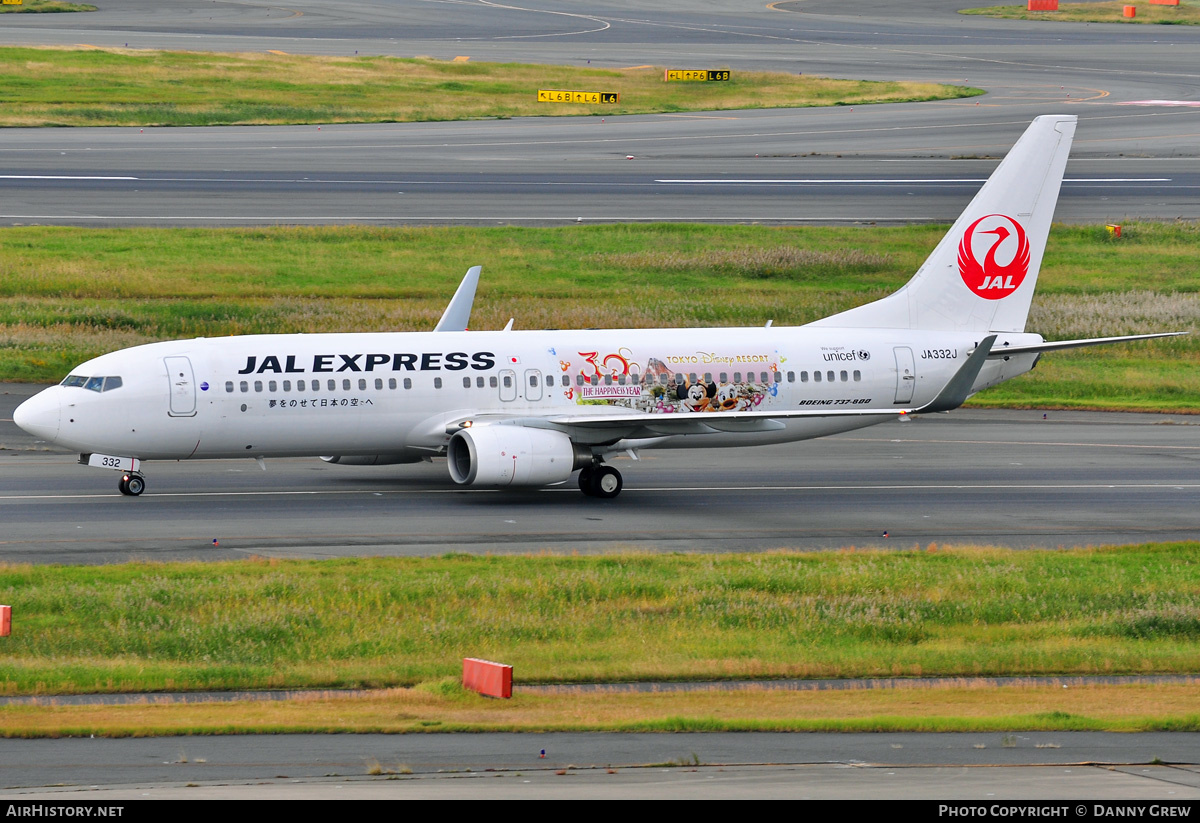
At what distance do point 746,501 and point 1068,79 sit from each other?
80.6m

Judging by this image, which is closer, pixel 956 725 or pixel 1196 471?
pixel 956 725

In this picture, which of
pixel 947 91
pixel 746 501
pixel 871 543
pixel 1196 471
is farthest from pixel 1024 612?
pixel 947 91

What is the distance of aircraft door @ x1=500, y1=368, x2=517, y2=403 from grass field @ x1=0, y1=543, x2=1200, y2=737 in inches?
313

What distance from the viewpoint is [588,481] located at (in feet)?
136

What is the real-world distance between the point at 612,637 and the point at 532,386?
13.7 meters

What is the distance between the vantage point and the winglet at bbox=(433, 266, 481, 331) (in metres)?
45.7

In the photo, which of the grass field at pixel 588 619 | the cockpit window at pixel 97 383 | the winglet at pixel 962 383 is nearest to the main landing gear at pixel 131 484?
the cockpit window at pixel 97 383

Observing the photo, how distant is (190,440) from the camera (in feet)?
128

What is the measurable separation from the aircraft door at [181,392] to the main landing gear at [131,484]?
7.07 feet

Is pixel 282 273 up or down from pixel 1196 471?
up

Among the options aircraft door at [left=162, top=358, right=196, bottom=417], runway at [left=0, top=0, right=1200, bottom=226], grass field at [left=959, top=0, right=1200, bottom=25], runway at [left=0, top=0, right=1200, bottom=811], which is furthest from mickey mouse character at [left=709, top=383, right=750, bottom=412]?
grass field at [left=959, top=0, right=1200, bottom=25]

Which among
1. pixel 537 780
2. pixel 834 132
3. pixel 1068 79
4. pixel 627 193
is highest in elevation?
pixel 1068 79

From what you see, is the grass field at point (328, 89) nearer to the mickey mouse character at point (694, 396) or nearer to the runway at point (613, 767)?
the mickey mouse character at point (694, 396)

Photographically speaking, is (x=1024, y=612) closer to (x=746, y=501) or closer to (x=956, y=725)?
(x=956, y=725)
